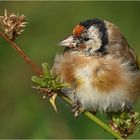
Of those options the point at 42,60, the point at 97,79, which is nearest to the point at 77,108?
the point at 97,79

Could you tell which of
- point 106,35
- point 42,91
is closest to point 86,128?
point 106,35

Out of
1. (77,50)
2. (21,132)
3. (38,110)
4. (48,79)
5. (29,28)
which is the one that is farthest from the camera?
(29,28)

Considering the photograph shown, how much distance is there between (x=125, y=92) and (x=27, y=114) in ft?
3.28

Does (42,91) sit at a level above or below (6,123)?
above

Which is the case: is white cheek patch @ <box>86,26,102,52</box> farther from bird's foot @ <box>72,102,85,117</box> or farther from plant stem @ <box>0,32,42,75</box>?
plant stem @ <box>0,32,42,75</box>

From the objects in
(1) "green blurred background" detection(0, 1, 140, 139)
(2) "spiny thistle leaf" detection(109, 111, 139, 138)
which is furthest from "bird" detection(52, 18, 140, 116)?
(2) "spiny thistle leaf" detection(109, 111, 139, 138)

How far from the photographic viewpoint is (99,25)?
4215 millimetres

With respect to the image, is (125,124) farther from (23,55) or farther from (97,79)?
(97,79)

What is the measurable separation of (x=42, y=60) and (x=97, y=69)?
A: 1639 millimetres

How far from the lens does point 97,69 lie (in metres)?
3.99

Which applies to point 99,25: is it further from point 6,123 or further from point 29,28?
point 29,28

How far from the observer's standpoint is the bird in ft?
13.0

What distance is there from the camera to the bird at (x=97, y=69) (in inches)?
156

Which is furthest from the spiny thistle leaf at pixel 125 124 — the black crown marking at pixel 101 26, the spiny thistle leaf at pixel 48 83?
the black crown marking at pixel 101 26
